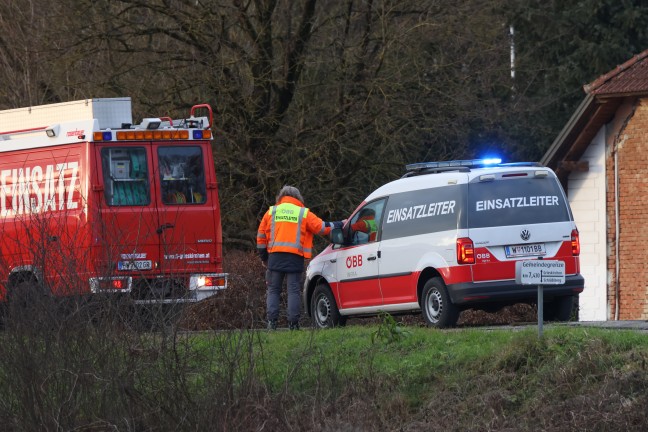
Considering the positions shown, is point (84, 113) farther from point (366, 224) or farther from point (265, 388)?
point (265, 388)

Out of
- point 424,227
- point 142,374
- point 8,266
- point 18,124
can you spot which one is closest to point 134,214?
point 18,124

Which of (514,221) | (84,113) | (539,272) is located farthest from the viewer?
(84,113)

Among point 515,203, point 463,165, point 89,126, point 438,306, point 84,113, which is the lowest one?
point 438,306

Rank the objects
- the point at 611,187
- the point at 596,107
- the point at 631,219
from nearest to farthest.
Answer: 1. the point at 596,107
2. the point at 631,219
3. the point at 611,187

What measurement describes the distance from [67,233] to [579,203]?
15.5 metres

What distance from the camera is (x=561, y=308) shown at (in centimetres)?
1571

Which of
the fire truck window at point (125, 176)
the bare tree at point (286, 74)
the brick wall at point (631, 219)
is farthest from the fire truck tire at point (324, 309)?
the bare tree at point (286, 74)

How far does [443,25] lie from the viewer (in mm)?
26656

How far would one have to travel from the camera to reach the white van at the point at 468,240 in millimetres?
14891

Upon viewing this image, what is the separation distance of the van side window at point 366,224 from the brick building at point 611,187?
315 inches

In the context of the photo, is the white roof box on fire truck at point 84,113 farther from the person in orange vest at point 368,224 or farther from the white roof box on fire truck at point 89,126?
the person in orange vest at point 368,224

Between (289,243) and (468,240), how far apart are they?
245 cm

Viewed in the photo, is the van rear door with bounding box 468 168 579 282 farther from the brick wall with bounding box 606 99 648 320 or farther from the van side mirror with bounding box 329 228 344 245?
the brick wall with bounding box 606 99 648 320

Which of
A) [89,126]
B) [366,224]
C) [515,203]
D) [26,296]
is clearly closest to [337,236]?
[366,224]
